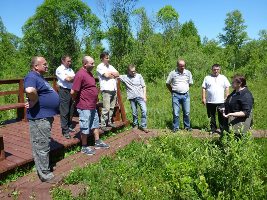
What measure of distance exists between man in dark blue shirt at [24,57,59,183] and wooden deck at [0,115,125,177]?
2.10 ft

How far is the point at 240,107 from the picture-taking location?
5836 mm

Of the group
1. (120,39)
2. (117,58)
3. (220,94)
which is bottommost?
(220,94)

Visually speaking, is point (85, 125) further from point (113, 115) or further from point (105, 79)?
point (113, 115)

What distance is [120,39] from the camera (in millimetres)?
25109

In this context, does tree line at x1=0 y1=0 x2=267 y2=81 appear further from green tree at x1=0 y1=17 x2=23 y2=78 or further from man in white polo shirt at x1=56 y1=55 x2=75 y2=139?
man in white polo shirt at x1=56 y1=55 x2=75 y2=139

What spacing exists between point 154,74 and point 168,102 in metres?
11.6

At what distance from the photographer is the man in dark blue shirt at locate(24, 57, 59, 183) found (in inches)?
199

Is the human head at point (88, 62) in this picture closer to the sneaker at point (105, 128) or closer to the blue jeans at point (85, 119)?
the blue jeans at point (85, 119)

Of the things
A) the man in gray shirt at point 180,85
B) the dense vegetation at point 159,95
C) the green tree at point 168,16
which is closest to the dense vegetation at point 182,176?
the dense vegetation at point 159,95

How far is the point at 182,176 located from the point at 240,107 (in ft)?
8.18

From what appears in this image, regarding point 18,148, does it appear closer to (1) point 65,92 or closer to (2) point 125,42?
(1) point 65,92

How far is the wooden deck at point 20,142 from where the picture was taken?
5.68 metres

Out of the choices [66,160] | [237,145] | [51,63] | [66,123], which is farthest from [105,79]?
[51,63]

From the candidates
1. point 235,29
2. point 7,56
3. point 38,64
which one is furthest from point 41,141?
point 235,29
